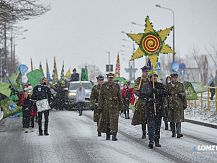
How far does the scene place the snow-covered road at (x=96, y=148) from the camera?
11.2 meters

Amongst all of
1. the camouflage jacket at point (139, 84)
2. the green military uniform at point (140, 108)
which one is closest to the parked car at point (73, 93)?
the green military uniform at point (140, 108)

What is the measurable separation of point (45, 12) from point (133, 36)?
998 cm

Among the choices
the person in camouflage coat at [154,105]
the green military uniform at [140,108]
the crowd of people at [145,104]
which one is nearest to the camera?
the person in camouflage coat at [154,105]

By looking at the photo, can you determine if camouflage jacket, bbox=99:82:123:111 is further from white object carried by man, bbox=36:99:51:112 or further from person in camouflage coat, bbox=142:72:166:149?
white object carried by man, bbox=36:99:51:112

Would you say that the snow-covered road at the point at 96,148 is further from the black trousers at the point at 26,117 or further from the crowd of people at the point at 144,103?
the black trousers at the point at 26,117

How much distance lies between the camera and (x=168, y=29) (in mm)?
16531

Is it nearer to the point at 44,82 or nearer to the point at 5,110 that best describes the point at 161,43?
the point at 44,82

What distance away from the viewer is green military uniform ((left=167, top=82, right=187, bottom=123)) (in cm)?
1567

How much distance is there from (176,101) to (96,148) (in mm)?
3618

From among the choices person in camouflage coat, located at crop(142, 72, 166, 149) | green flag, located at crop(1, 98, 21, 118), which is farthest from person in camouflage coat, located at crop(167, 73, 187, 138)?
green flag, located at crop(1, 98, 21, 118)

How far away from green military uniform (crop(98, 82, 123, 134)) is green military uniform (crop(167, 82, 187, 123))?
152 cm

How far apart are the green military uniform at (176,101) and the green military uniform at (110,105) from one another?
152 centimetres

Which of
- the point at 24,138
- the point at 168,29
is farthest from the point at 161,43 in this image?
the point at 24,138

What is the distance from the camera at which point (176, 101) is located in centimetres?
1581
